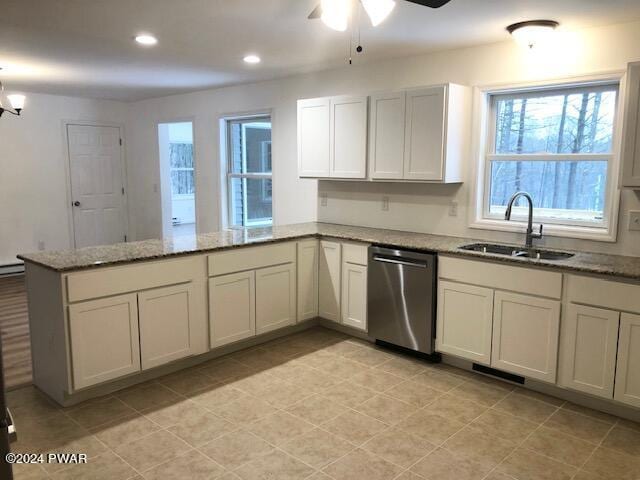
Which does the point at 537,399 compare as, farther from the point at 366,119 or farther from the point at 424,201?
the point at 366,119

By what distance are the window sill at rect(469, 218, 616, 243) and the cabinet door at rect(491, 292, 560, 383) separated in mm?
683

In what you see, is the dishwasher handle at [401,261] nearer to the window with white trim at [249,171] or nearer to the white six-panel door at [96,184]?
the window with white trim at [249,171]

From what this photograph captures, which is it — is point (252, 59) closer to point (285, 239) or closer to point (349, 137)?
point (349, 137)

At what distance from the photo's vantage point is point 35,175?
21.5ft

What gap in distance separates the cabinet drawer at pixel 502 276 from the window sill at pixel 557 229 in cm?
60

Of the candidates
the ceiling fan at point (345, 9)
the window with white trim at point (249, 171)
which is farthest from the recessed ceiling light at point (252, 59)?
the ceiling fan at point (345, 9)

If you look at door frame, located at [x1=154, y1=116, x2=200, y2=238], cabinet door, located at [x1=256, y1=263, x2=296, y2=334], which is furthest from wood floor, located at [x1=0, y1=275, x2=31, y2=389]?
door frame, located at [x1=154, y1=116, x2=200, y2=238]

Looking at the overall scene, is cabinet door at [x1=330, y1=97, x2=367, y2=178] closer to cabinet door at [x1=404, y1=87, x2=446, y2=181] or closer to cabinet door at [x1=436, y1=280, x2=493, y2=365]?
cabinet door at [x1=404, y1=87, x2=446, y2=181]

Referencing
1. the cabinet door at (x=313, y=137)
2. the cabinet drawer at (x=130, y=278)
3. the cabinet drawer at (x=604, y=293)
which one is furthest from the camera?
the cabinet door at (x=313, y=137)

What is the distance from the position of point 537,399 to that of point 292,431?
5.13ft

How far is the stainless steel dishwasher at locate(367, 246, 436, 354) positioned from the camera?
3.58 metres

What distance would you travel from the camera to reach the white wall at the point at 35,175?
633 cm

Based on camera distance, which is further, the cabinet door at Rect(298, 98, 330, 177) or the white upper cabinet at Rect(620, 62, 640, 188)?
the cabinet door at Rect(298, 98, 330, 177)

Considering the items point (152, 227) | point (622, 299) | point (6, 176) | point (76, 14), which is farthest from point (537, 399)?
point (6, 176)
